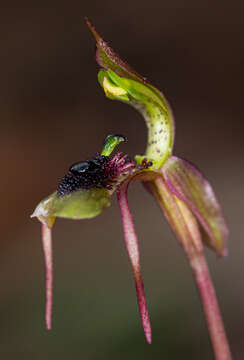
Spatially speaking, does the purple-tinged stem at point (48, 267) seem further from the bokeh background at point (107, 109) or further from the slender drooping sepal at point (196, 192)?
the bokeh background at point (107, 109)

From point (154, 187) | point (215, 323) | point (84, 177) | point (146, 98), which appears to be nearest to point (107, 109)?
point (146, 98)

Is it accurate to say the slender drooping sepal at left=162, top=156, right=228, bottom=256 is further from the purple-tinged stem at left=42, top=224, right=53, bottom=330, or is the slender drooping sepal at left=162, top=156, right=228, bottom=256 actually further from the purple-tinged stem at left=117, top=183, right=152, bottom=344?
the purple-tinged stem at left=42, top=224, right=53, bottom=330

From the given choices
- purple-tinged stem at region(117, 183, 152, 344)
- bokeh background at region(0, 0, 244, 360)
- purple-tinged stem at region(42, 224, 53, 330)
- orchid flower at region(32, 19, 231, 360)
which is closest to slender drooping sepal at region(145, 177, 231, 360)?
orchid flower at region(32, 19, 231, 360)

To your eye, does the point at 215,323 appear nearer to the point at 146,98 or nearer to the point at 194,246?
the point at 194,246

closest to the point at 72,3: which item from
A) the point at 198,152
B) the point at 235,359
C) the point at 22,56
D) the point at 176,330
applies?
the point at 22,56

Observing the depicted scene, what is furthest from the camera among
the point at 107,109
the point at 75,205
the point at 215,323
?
the point at 107,109
